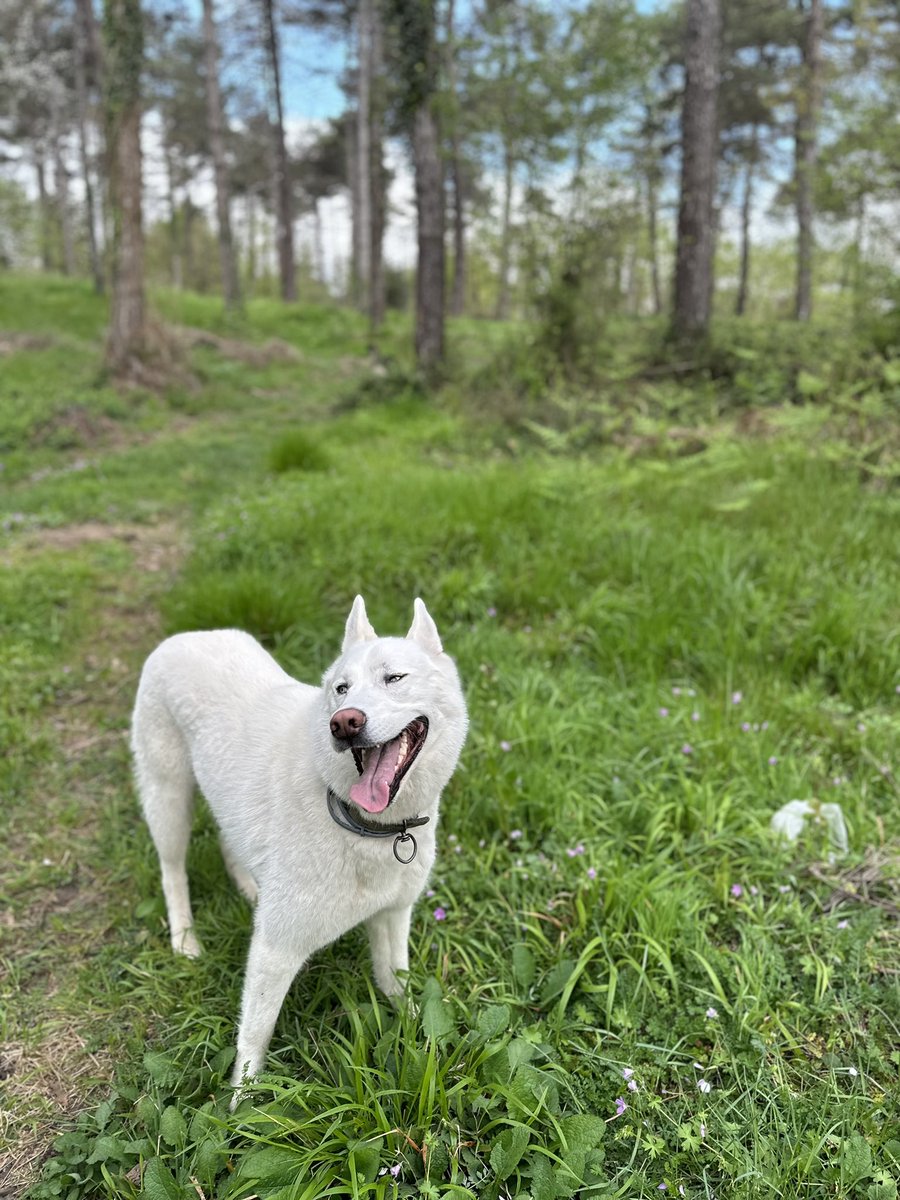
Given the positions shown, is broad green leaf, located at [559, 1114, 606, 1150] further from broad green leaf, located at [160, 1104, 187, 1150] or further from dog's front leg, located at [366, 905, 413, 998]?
broad green leaf, located at [160, 1104, 187, 1150]

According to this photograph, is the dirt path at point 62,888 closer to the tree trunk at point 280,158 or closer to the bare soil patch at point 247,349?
the bare soil patch at point 247,349

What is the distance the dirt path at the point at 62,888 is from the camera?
6.55 feet

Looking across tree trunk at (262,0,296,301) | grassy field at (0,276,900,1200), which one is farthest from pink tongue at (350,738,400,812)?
tree trunk at (262,0,296,301)

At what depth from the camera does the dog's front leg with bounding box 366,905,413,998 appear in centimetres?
216

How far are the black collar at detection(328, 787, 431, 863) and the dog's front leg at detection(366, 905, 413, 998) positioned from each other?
1.13 feet

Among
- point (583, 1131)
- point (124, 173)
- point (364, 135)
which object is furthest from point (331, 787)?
point (364, 135)

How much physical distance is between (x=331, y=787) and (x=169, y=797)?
2.88ft

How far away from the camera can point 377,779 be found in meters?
1.72

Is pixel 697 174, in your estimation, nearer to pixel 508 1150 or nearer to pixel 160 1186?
pixel 508 1150

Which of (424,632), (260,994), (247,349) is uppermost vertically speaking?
(247,349)

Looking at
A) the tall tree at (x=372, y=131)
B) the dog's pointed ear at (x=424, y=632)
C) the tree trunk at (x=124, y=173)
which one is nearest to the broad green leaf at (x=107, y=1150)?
the dog's pointed ear at (x=424, y=632)

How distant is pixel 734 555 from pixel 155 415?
8202 millimetres

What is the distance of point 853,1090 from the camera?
197 centimetres

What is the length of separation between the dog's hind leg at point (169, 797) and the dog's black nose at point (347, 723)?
104 cm
